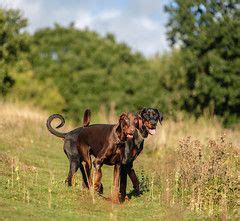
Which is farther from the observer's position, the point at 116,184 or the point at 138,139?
the point at 138,139

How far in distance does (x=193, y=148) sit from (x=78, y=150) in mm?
2353

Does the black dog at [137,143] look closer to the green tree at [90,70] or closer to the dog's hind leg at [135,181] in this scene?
the dog's hind leg at [135,181]

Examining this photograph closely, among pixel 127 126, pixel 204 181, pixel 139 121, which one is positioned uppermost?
pixel 139 121

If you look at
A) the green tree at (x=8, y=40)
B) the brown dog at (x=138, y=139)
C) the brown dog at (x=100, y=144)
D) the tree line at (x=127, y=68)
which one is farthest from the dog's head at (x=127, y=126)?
the green tree at (x=8, y=40)

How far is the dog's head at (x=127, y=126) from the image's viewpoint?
11.5 m

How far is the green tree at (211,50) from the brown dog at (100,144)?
824 inches

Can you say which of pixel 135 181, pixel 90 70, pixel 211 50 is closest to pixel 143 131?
pixel 135 181

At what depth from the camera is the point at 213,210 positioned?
10.9 m

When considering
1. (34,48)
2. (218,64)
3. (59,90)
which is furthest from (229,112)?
(34,48)

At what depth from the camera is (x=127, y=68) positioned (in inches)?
2402

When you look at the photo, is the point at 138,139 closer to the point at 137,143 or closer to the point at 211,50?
the point at 137,143

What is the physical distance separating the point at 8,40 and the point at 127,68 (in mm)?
20567

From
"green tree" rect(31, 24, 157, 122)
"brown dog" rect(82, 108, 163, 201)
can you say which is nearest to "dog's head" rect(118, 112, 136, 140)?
"brown dog" rect(82, 108, 163, 201)

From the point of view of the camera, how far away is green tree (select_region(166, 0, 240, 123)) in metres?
32.9
